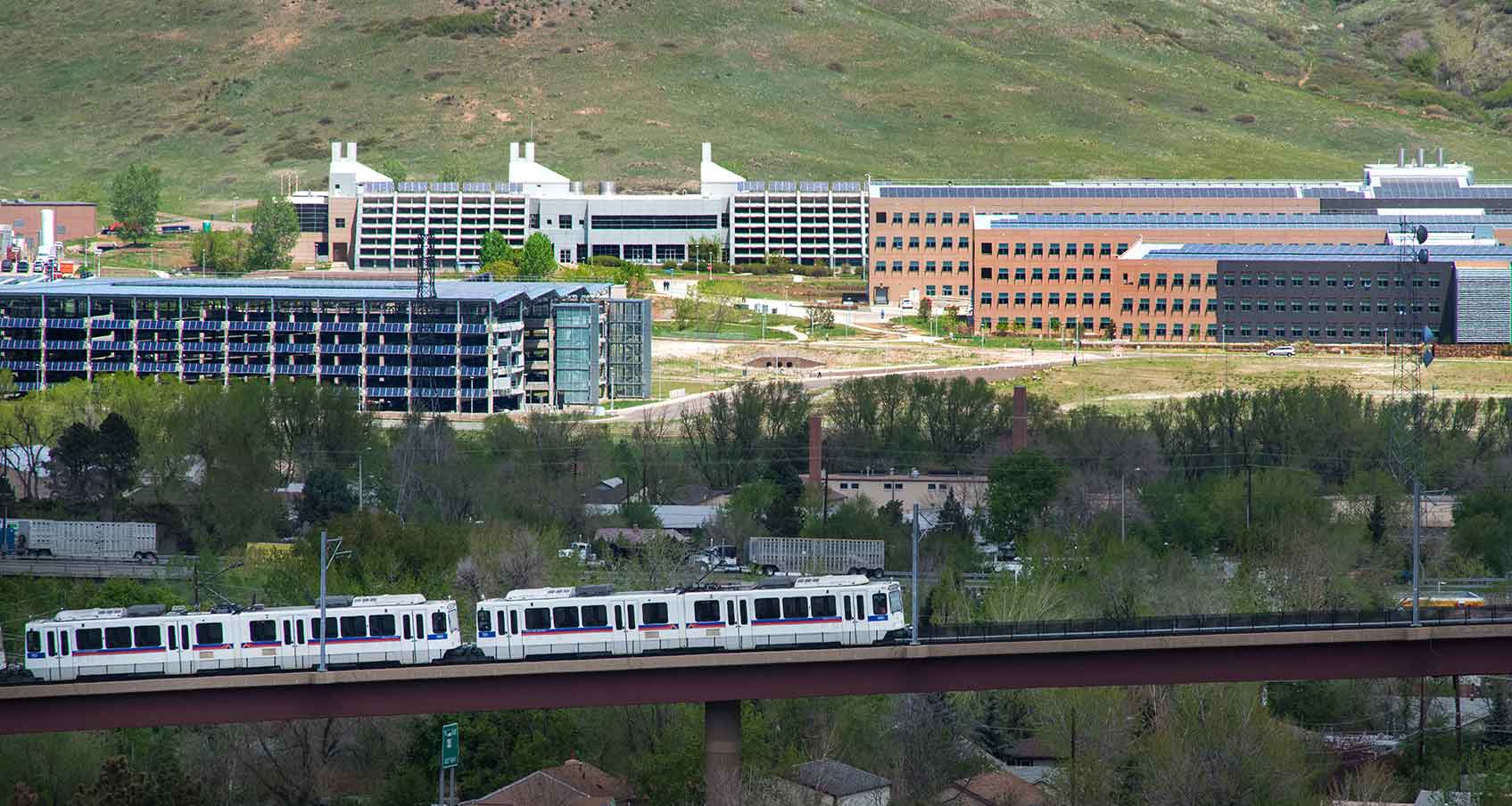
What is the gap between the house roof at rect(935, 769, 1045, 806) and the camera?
183 ft

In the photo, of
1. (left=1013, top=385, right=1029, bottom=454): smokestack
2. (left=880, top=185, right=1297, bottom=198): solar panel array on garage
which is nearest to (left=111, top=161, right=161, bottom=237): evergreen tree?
(left=880, top=185, right=1297, bottom=198): solar panel array on garage

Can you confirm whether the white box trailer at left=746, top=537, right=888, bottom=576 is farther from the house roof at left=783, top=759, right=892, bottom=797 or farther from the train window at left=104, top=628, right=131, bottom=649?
the train window at left=104, top=628, right=131, bottom=649

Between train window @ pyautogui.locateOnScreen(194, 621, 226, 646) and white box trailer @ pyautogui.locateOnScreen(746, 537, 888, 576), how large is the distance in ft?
98.5

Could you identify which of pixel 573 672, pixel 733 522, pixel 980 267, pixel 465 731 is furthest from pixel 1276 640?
pixel 980 267

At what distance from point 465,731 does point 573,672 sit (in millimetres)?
8370

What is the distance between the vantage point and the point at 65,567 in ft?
268

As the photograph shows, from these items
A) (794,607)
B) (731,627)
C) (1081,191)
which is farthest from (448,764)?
(1081,191)

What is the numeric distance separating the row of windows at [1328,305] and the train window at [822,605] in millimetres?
95859

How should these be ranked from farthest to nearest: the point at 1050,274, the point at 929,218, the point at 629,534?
the point at 929,218, the point at 1050,274, the point at 629,534

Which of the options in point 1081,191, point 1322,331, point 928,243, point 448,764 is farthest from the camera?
point 1081,191

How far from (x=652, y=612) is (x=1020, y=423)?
50.6 meters

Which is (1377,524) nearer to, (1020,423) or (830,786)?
(1020,423)

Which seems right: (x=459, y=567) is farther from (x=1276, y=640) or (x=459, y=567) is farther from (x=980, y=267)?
(x=980, y=267)

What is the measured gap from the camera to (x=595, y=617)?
5144 cm
